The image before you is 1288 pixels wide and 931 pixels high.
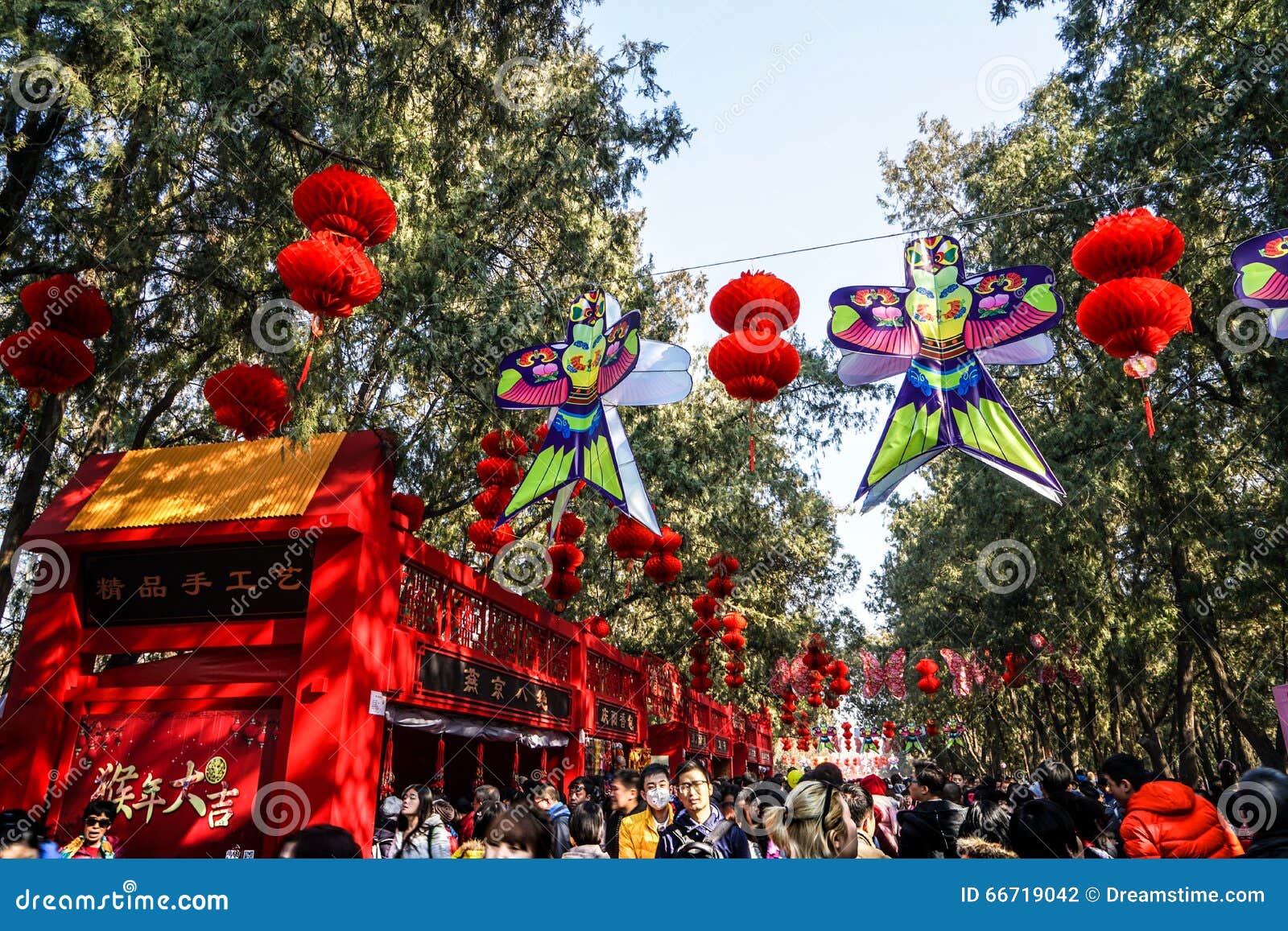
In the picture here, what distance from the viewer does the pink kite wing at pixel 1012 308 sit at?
6.50m

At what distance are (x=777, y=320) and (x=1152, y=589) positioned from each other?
50.5 feet

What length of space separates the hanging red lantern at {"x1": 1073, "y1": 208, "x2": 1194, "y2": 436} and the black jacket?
2.88 metres

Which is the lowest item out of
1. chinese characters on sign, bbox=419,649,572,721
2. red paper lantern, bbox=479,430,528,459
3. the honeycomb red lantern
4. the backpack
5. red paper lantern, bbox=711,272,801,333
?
the backpack

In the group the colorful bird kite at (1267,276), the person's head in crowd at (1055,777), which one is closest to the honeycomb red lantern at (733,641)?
the person's head in crowd at (1055,777)

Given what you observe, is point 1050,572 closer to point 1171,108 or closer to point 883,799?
point 1171,108

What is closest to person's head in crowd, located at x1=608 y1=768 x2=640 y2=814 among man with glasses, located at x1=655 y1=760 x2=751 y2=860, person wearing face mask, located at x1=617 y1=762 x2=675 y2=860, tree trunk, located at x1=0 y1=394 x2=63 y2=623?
person wearing face mask, located at x1=617 y1=762 x2=675 y2=860

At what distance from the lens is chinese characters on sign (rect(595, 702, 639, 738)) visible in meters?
14.5

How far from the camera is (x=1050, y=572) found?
54.3 ft

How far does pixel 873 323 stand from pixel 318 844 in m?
5.66

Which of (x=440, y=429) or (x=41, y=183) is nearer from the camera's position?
(x=41, y=183)

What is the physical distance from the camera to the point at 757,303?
618cm

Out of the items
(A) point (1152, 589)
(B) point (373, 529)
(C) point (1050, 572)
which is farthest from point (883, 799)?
(A) point (1152, 589)

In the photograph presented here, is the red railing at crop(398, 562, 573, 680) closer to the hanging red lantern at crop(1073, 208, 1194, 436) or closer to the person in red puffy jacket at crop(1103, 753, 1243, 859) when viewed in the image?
the person in red puffy jacket at crop(1103, 753, 1243, 859)

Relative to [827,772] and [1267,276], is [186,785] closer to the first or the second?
[827,772]
